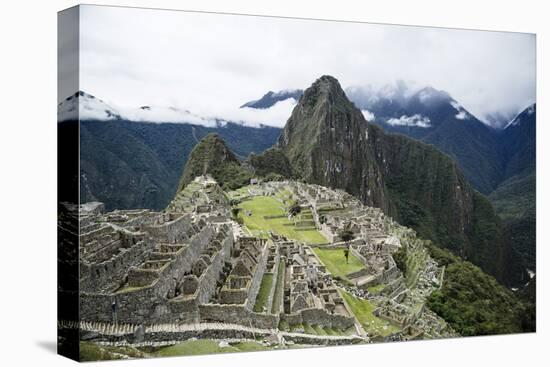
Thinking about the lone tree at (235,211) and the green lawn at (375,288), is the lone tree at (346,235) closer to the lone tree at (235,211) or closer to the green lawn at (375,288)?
the green lawn at (375,288)

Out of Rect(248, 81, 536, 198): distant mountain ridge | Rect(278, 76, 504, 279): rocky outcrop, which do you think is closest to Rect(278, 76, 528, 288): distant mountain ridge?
Rect(278, 76, 504, 279): rocky outcrop

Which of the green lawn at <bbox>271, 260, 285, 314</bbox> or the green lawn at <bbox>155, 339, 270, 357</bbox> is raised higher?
the green lawn at <bbox>271, 260, 285, 314</bbox>

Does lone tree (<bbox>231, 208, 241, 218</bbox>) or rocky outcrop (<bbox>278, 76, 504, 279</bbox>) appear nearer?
lone tree (<bbox>231, 208, 241, 218</bbox>)

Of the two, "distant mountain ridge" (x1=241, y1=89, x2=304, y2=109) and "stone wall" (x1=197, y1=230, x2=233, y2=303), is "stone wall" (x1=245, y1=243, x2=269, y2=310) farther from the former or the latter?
"distant mountain ridge" (x1=241, y1=89, x2=304, y2=109)

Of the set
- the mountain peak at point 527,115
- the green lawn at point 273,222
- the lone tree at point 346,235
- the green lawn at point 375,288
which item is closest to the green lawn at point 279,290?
the green lawn at point 273,222

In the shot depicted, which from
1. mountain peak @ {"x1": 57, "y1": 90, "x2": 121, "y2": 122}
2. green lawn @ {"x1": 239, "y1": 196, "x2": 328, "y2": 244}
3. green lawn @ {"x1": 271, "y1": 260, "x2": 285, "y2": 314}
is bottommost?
green lawn @ {"x1": 271, "y1": 260, "x2": 285, "y2": 314}

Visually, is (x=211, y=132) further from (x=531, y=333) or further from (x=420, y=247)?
(x=531, y=333)

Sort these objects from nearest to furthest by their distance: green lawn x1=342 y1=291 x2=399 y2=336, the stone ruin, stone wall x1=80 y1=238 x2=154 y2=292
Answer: stone wall x1=80 y1=238 x2=154 y2=292 → the stone ruin → green lawn x1=342 y1=291 x2=399 y2=336
